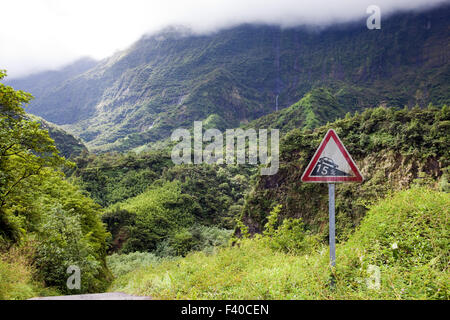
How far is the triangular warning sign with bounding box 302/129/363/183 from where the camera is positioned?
3.86m

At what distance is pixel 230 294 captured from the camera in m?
4.23

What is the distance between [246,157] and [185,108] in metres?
106

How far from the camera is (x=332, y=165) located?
390 centimetres

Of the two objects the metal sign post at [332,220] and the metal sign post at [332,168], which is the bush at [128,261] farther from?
the metal sign post at [332,168]

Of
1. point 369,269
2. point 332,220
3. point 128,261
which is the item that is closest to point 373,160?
point 369,269

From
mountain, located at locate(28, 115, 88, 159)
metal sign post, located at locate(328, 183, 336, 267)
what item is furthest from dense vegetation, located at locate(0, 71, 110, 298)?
mountain, located at locate(28, 115, 88, 159)

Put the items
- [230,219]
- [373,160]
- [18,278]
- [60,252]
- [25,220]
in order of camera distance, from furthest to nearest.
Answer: [230,219]
[373,160]
[25,220]
[60,252]
[18,278]

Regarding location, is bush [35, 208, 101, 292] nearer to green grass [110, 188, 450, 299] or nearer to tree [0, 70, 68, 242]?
tree [0, 70, 68, 242]

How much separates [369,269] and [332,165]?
172 centimetres

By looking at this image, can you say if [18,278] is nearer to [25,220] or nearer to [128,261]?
[25,220]

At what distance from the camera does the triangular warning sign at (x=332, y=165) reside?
3861 millimetres

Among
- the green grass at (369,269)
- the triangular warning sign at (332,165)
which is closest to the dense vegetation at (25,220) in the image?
the green grass at (369,269)

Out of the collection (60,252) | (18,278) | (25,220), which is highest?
(25,220)
